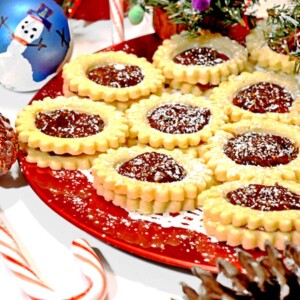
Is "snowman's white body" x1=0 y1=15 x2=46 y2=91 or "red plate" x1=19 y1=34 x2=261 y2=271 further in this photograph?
"snowman's white body" x1=0 y1=15 x2=46 y2=91

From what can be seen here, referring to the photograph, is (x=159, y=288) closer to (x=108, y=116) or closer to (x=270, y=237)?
(x=270, y=237)

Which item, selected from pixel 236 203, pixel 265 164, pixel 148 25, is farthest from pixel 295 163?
pixel 148 25

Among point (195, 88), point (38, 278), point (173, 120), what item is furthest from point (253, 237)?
point (195, 88)

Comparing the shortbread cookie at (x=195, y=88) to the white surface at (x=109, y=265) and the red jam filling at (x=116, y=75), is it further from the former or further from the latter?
the white surface at (x=109, y=265)

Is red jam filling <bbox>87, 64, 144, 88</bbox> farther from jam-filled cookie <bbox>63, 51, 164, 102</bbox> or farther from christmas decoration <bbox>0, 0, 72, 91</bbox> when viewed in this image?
christmas decoration <bbox>0, 0, 72, 91</bbox>

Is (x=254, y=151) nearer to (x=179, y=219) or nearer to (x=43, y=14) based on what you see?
(x=179, y=219)

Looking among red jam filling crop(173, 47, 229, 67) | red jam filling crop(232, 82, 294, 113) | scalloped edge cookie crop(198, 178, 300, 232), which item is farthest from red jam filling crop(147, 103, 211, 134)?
scalloped edge cookie crop(198, 178, 300, 232)
